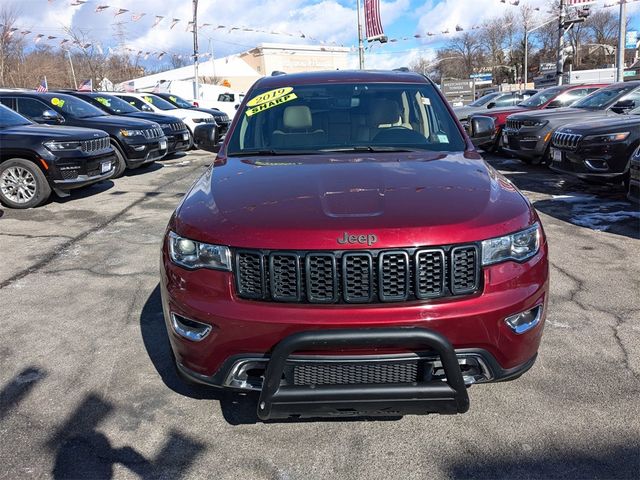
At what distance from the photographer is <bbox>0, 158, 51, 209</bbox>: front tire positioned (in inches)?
319

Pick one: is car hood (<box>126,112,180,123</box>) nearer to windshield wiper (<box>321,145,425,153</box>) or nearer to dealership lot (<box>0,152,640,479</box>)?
dealership lot (<box>0,152,640,479</box>)

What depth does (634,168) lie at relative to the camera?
6168mm

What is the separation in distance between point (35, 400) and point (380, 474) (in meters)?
1.93

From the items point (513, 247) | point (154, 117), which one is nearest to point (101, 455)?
point (513, 247)

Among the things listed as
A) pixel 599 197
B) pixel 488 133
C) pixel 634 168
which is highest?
pixel 488 133

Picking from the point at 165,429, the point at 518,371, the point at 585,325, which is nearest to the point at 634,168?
the point at 585,325

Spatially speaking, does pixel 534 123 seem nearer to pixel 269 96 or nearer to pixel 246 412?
pixel 269 96

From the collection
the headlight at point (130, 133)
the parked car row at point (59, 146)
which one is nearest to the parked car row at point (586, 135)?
the parked car row at point (59, 146)

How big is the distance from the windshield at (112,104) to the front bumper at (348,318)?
38.8 feet

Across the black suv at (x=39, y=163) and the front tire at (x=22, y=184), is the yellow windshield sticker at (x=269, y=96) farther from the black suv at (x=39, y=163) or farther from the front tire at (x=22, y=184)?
the front tire at (x=22, y=184)

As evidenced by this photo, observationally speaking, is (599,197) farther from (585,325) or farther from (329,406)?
(329,406)

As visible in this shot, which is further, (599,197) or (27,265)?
(599,197)

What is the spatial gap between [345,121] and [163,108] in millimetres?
14151

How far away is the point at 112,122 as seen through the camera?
1097cm
